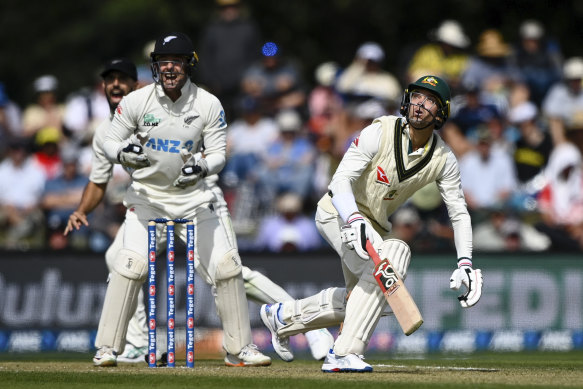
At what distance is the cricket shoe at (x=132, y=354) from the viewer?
10539mm

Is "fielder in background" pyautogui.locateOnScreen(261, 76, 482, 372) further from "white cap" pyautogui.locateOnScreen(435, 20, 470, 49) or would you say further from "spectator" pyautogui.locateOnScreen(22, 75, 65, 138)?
"spectator" pyautogui.locateOnScreen(22, 75, 65, 138)

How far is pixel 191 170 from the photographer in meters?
9.19

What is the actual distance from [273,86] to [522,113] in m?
3.16

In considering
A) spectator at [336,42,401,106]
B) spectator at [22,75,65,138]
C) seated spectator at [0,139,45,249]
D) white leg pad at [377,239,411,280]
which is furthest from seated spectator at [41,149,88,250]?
white leg pad at [377,239,411,280]

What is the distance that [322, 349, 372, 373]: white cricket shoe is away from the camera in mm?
8805

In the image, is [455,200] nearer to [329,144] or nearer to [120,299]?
[120,299]

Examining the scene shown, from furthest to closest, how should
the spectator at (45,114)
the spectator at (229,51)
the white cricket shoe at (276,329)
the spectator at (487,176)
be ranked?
the spectator at (229,51), the spectator at (45,114), the spectator at (487,176), the white cricket shoe at (276,329)

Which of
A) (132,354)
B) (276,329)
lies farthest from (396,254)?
(132,354)

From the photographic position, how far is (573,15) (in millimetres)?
21578

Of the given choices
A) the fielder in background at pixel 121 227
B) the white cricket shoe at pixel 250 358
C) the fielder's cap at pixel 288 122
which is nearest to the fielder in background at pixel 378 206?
the white cricket shoe at pixel 250 358

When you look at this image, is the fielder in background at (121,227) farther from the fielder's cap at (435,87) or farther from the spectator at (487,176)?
the spectator at (487,176)

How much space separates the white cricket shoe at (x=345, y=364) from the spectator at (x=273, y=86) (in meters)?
8.00

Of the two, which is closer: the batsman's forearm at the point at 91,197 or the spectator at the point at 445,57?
the batsman's forearm at the point at 91,197

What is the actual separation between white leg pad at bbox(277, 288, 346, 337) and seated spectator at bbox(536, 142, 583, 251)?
17.2 feet
